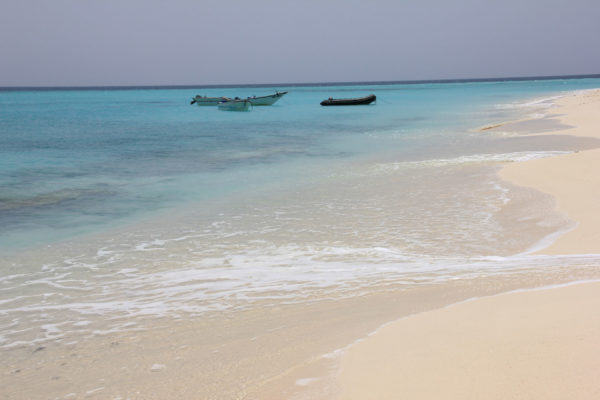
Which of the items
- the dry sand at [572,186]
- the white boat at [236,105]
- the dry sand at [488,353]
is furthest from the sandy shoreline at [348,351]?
the white boat at [236,105]

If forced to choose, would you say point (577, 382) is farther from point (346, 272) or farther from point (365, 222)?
point (365, 222)


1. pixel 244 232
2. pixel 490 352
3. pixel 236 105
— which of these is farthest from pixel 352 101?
pixel 490 352

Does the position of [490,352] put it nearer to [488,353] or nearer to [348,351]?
[488,353]

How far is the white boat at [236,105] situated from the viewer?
6144 cm

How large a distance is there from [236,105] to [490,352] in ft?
198

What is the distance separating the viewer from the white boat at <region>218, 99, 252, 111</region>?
61.4 m

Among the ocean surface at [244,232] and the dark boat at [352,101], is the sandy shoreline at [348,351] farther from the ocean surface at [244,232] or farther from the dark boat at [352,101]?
the dark boat at [352,101]

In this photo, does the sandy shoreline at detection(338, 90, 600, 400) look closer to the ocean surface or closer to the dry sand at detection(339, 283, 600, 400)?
the dry sand at detection(339, 283, 600, 400)

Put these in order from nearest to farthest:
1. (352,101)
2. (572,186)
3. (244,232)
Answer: (244,232) < (572,186) < (352,101)

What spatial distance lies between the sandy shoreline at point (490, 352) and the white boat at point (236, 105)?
192 feet

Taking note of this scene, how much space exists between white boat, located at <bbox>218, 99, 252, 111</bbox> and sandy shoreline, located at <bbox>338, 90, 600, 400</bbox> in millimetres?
58484

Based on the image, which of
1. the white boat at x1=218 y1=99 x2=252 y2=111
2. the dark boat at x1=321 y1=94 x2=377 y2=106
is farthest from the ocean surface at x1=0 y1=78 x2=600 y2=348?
the dark boat at x1=321 y1=94 x2=377 y2=106

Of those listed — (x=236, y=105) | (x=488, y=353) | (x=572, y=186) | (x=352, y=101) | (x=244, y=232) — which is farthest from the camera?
(x=352, y=101)

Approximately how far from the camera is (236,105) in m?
62.0
